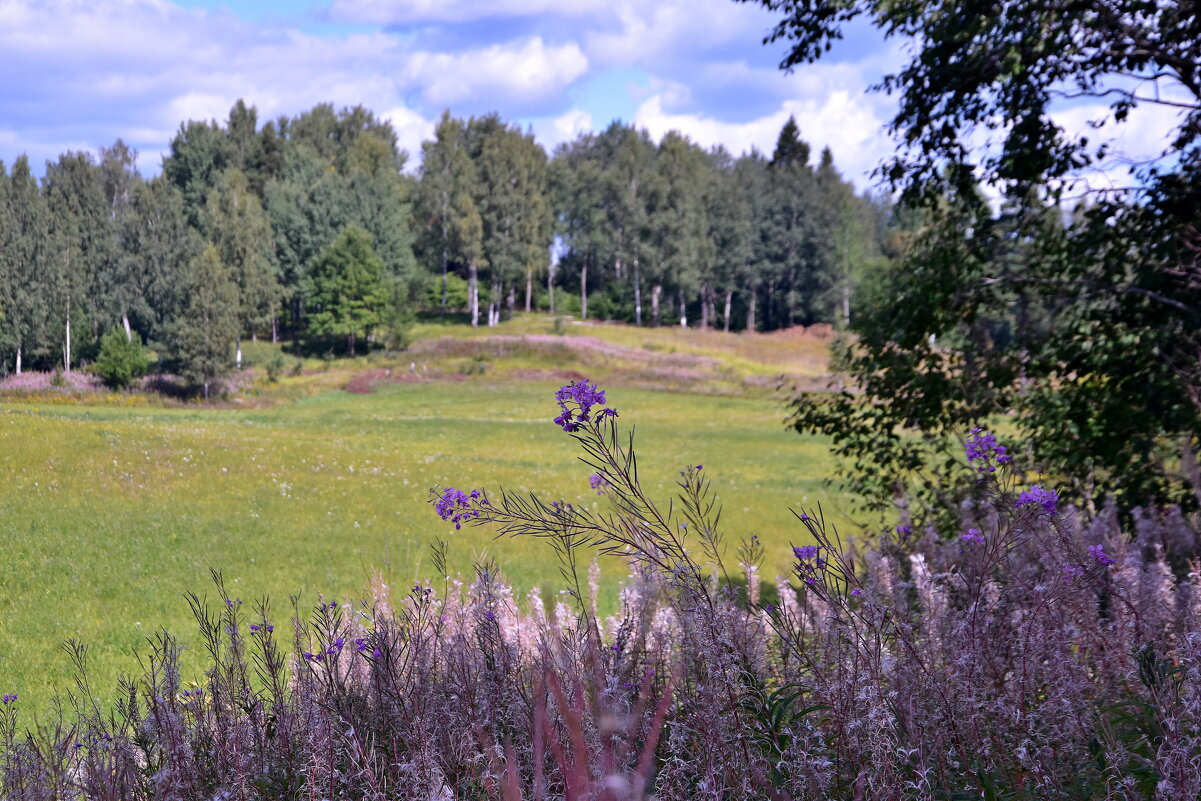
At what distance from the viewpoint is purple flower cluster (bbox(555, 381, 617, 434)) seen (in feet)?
7.90

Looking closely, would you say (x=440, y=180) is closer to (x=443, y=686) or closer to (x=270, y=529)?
(x=270, y=529)

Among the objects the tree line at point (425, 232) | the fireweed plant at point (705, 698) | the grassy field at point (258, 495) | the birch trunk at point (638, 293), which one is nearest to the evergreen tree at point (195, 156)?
the tree line at point (425, 232)

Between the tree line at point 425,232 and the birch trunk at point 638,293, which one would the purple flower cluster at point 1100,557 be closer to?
the tree line at point 425,232

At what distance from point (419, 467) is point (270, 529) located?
7108 mm

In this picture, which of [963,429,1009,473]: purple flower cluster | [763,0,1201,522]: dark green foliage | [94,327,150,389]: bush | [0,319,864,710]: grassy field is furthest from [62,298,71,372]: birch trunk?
[963,429,1009,473]: purple flower cluster

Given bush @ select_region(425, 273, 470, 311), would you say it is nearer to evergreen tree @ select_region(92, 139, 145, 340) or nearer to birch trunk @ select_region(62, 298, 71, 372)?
evergreen tree @ select_region(92, 139, 145, 340)

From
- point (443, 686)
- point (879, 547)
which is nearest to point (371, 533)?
Answer: point (879, 547)

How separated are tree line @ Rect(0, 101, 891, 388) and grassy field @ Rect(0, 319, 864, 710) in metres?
6.80

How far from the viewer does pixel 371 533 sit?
50.8 feet

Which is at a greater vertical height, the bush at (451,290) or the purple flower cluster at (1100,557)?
the bush at (451,290)

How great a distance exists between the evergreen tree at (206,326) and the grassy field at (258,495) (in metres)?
1.73

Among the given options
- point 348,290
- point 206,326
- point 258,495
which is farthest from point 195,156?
point 258,495

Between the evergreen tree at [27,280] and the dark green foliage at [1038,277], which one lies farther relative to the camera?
the evergreen tree at [27,280]

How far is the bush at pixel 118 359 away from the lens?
72.3 feet
